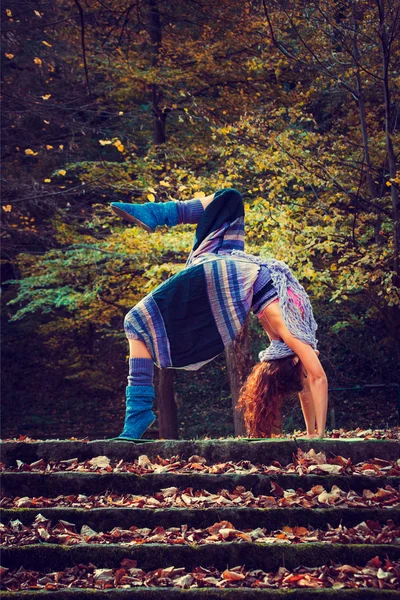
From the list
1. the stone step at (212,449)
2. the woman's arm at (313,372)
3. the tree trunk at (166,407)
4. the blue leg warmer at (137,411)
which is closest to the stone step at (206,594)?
the stone step at (212,449)

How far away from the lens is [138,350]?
5.18 m

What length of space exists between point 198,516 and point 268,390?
1.63 m

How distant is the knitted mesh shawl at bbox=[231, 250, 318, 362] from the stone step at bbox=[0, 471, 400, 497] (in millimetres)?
1256

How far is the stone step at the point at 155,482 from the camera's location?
4.20 metres

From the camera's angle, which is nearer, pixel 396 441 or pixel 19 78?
pixel 396 441

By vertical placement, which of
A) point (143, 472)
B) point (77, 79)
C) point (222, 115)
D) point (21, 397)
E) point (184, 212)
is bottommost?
point (21, 397)

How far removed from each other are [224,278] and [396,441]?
63.1 inches

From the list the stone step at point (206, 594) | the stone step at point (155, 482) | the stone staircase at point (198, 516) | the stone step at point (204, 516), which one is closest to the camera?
the stone step at point (206, 594)

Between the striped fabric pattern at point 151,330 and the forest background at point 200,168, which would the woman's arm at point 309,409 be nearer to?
the striped fabric pattern at point 151,330

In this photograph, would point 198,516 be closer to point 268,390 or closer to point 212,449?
point 212,449

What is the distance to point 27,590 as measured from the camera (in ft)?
11.4

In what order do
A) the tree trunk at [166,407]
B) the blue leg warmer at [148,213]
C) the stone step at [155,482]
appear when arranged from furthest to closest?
the tree trunk at [166,407] → the blue leg warmer at [148,213] → the stone step at [155,482]

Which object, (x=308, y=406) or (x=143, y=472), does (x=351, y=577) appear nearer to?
(x=143, y=472)

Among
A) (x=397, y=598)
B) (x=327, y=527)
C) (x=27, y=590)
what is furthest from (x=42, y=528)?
(x=397, y=598)
